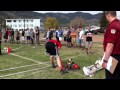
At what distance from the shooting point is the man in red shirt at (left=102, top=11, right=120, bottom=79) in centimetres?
546

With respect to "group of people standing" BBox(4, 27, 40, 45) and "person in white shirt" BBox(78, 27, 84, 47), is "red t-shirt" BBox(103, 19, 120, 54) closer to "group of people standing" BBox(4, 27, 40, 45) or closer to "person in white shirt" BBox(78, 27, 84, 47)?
"person in white shirt" BBox(78, 27, 84, 47)

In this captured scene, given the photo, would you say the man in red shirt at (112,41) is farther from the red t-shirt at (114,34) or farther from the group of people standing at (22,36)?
the group of people standing at (22,36)

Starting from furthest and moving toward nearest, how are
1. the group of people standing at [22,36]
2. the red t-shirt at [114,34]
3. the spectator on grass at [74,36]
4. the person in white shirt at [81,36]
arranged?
the group of people standing at [22,36]
the spectator on grass at [74,36]
the person in white shirt at [81,36]
the red t-shirt at [114,34]

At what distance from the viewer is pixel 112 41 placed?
5469 millimetres

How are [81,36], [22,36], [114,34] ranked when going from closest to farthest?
[114,34] → [81,36] → [22,36]

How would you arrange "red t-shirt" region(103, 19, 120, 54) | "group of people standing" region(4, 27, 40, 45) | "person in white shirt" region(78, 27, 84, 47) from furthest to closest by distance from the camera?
"group of people standing" region(4, 27, 40, 45) → "person in white shirt" region(78, 27, 84, 47) → "red t-shirt" region(103, 19, 120, 54)

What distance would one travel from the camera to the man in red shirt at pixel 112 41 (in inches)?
215

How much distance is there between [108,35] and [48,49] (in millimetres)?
6909

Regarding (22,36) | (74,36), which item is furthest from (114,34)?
(22,36)

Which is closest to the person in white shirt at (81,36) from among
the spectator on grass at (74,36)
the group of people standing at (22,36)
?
the spectator on grass at (74,36)

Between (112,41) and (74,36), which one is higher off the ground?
(112,41)

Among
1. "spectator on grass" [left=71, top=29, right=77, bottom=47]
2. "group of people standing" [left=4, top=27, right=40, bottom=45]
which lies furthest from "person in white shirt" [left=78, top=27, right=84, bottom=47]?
"group of people standing" [left=4, top=27, right=40, bottom=45]

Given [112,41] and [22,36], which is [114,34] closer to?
[112,41]
